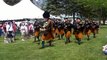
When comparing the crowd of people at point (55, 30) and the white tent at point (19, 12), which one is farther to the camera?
the white tent at point (19, 12)

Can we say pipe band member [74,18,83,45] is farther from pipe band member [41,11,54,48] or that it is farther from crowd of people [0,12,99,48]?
pipe band member [41,11,54,48]

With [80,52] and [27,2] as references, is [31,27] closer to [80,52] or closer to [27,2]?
[27,2]

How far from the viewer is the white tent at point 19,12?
40594 mm

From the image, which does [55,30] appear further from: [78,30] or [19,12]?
[19,12]

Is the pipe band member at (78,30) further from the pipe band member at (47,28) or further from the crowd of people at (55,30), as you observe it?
the pipe band member at (47,28)

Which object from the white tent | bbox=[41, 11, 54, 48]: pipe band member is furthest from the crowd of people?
the white tent

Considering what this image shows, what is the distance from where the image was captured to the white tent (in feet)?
133

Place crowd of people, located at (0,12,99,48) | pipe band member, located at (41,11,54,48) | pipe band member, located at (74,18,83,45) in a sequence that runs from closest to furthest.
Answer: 1. pipe band member, located at (41,11,54,48)
2. crowd of people, located at (0,12,99,48)
3. pipe band member, located at (74,18,83,45)

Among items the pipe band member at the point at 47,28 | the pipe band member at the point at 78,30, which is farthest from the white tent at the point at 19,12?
the pipe band member at the point at 47,28

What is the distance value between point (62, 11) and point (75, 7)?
3109 mm

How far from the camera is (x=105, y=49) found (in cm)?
1359

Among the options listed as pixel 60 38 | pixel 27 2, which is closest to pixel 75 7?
pixel 27 2

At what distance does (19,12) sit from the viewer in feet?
136

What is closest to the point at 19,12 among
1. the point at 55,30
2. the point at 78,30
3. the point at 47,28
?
the point at 55,30
